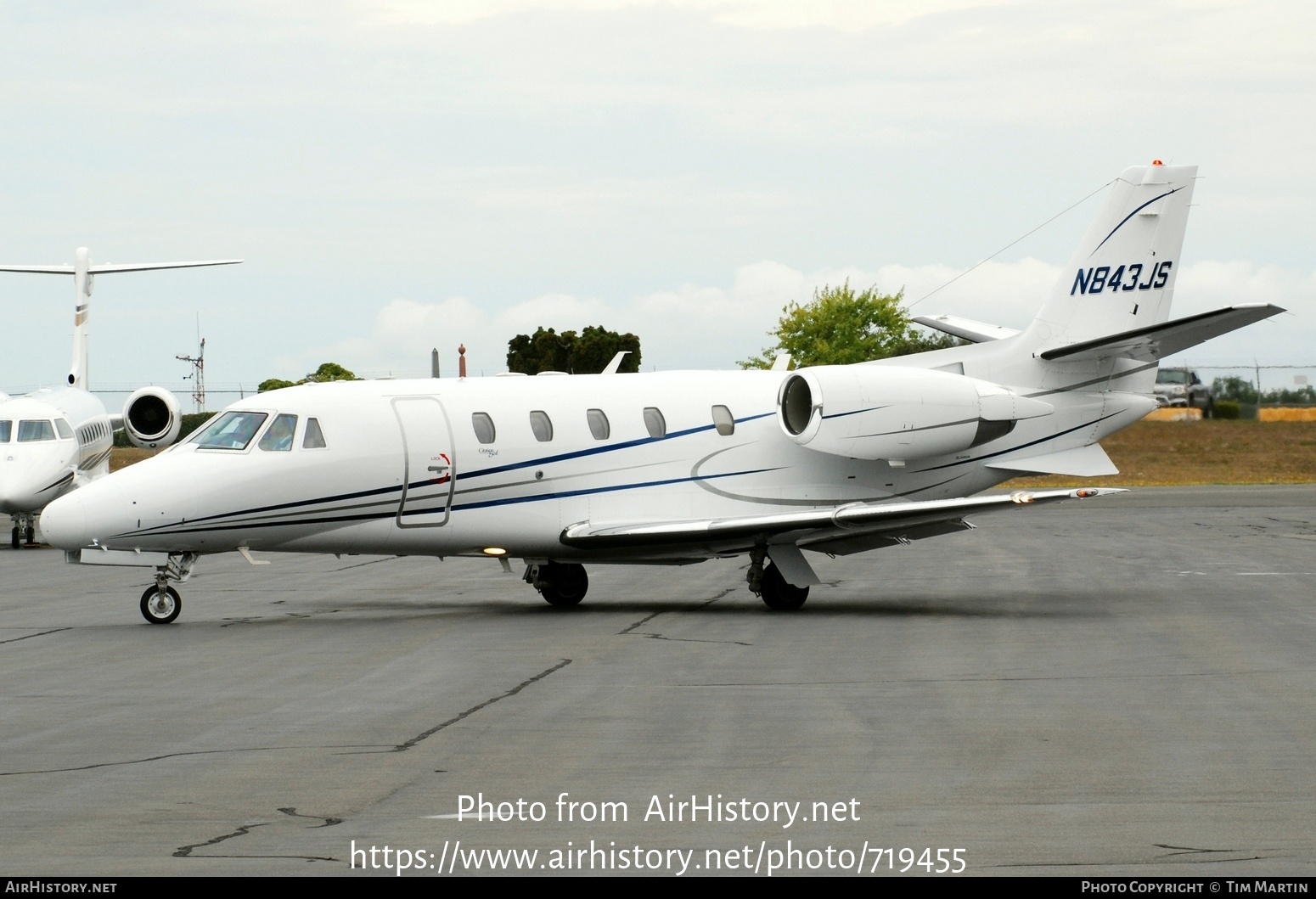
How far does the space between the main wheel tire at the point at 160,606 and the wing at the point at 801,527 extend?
4.39 meters

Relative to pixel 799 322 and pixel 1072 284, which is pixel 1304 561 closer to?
pixel 1072 284

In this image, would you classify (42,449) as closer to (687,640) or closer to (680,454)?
(680,454)

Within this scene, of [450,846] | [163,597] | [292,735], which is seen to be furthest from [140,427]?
[450,846]

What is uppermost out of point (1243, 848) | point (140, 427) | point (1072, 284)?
point (1072, 284)

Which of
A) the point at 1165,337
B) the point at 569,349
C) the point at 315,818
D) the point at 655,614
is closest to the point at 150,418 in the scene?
the point at 655,614

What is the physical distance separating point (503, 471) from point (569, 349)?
276ft

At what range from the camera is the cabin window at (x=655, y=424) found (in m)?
19.3

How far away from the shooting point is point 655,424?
19.4 metres

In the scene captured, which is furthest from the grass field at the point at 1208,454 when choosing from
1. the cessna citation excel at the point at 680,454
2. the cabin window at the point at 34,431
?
the cessna citation excel at the point at 680,454

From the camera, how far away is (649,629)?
54.6 ft

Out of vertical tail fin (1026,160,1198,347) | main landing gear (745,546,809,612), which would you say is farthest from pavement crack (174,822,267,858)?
vertical tail fin (1026,160,1198,347)

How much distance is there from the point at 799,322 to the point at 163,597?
90.9 metres

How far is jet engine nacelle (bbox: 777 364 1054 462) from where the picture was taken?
19.3m

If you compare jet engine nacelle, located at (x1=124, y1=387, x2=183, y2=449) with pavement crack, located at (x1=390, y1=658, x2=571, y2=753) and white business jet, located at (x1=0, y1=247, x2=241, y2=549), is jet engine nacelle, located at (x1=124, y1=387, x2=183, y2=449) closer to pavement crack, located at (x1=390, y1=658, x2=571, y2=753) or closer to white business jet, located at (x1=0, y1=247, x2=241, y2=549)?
white business jet, located at (x1=0, y1=247, x2=241, y2=549)
